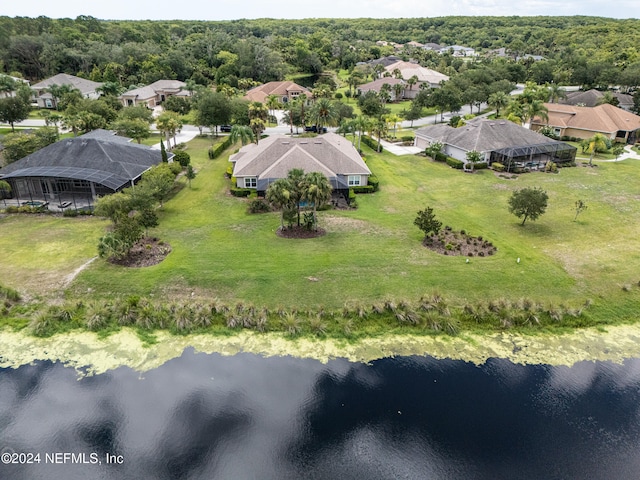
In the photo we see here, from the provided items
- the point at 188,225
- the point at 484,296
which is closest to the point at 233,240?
the point at 188,225

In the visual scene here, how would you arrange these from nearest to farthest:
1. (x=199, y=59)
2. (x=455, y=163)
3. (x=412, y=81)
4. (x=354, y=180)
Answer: (x=354, y=180)
(x=455, y=163)
(x=412, y=81)
(x=199, y=59)

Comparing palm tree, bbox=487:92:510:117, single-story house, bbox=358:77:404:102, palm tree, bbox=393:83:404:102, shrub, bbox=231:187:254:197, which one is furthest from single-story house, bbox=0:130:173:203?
palm tree, bbox=393:83:404:102

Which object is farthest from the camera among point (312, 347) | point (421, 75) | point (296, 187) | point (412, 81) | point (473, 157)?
point (421, 75)

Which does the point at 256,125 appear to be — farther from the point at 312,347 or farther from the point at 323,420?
the point at 323,420

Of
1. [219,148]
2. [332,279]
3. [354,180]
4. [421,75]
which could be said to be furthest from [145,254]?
[421,75]

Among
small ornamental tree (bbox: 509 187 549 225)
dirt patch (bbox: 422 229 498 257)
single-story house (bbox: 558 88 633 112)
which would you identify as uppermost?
single-story house (bbox: 558 88 633 112)

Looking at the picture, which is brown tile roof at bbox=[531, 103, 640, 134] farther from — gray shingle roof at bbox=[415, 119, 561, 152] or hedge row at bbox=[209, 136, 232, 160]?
hedge row at bbox=[209, 136, 232, 160]
